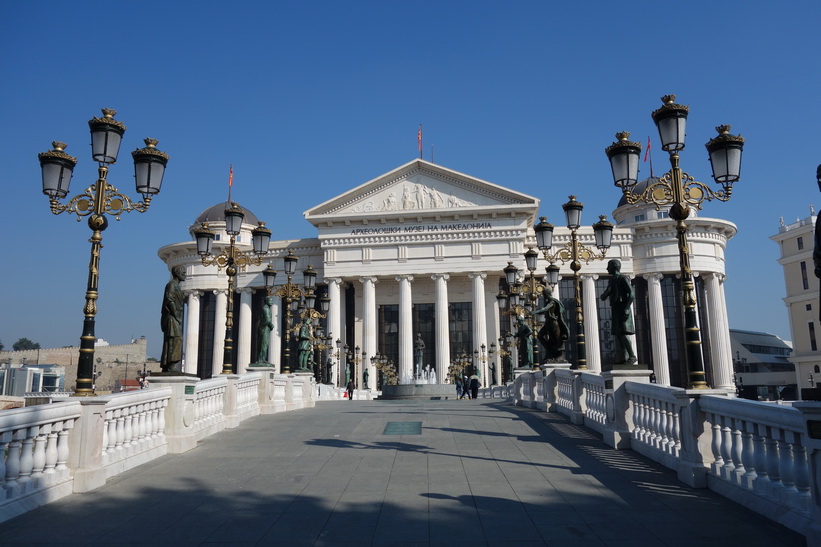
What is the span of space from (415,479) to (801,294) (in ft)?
244

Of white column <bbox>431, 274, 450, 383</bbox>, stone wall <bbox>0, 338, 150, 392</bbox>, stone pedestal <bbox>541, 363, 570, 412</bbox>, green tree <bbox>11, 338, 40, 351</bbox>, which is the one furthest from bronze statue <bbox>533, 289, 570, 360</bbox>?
green tree <bbox>11, 338, 40, 351</bbox>

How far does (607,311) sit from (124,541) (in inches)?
2168

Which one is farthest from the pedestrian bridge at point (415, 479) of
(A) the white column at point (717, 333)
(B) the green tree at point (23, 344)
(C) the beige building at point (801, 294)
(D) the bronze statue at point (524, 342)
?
(B) the green tree at point (23, 344)

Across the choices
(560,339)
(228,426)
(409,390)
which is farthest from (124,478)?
(409,390)

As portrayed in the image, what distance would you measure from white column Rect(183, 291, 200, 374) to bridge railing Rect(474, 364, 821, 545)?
5249cm

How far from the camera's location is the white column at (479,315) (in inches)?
2011

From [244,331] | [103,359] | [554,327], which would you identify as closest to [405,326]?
[244,331]

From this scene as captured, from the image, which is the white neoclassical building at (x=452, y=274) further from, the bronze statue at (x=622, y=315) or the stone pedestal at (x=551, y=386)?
the bronze statue at (x=622, y=315)

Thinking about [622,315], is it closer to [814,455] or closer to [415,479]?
[415,479]

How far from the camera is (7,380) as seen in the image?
67.9 m

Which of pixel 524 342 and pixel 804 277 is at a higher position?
pixel 804 277

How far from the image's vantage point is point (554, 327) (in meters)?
18.4

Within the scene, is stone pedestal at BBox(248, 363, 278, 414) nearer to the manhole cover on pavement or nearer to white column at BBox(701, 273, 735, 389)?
the manhole cover on pavement

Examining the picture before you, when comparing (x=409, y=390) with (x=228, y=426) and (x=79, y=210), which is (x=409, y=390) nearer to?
(x=228, y=426)
